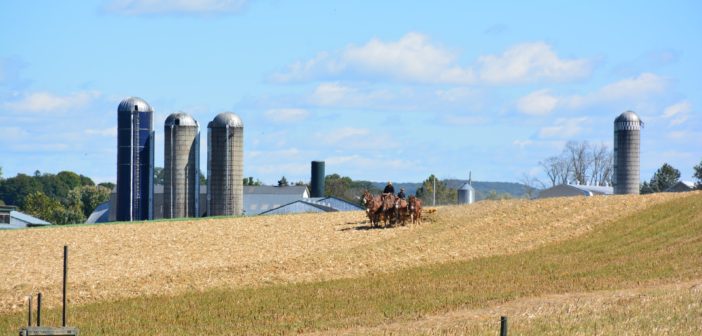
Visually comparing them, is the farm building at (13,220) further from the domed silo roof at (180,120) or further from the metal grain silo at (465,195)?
the metal grain silo at (465,195)

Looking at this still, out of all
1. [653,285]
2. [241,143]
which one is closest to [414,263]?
[653,285]

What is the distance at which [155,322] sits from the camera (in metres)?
30.3

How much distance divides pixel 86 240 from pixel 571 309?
3108 centimetres

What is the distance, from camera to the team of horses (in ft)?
182

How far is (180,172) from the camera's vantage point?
8325 cm

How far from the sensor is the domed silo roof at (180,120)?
276ft

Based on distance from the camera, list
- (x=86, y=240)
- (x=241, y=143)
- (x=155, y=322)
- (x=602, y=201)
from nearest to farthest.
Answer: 1. (x=155, y=322)
2. (x=86, y=240)
3. (x=602, y=201)
4. (x=241, y=143)

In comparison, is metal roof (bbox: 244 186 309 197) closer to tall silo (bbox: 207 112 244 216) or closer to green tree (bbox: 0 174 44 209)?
tall silo (bbox: 207 112 244 216)

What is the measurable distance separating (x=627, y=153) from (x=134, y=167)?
1314 inches

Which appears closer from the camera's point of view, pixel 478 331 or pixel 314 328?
pixel 478 331

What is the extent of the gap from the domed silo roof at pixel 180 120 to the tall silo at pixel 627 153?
98.0 ft

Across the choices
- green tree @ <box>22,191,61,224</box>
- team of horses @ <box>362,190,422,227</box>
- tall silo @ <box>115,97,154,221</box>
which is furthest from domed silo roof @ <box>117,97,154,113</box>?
green tree @ <box>22,191,61,224</box>

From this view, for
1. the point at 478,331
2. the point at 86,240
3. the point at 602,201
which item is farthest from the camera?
the point at 602,201

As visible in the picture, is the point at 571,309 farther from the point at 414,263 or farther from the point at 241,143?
the point at 241,143
